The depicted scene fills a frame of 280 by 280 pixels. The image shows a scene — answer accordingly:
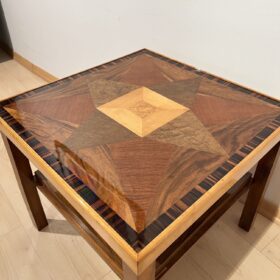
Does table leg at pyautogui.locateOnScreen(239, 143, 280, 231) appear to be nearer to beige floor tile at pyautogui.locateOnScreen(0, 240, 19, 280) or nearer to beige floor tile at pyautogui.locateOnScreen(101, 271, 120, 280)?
beige floor tile at pyautogui.locateOnScreen(101, 271, 120, 280)

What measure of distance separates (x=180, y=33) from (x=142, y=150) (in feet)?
2.11

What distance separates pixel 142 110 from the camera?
2.48 feet

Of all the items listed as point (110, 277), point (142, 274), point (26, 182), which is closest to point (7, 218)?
point (26, 182)

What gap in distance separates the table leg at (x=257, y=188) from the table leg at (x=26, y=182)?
2.35 ft

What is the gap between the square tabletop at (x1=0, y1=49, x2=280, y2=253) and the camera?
520 millimetres

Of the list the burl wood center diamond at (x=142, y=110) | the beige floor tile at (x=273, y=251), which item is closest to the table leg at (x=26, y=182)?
the burl wood center diamond at (x=142, y=110)

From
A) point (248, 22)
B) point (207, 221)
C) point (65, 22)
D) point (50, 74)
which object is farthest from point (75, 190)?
point (50, 74)

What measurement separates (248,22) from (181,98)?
34cm

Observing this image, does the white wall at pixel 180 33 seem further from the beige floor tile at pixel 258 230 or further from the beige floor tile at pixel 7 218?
the beige floor tile at pixel 7 218

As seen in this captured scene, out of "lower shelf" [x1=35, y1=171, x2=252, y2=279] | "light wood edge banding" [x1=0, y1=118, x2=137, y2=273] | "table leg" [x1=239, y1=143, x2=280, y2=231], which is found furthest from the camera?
"table leg" [x1=239, y1=143, x2=280, y2=231]

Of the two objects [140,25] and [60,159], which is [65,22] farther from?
[60,159]

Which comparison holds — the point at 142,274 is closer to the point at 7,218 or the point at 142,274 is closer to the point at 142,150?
the point at 142,150

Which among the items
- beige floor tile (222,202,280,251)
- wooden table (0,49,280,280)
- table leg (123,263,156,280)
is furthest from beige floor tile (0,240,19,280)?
beige floor tile (222,202,280,251)

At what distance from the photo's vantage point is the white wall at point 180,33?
2.90 ft
